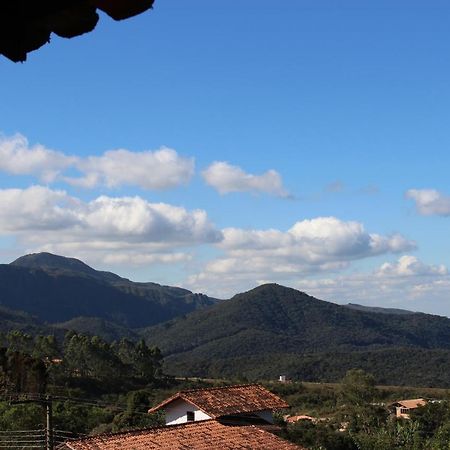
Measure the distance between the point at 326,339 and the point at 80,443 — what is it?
180 metres

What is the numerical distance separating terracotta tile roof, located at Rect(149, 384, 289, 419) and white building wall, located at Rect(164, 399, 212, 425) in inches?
10.7

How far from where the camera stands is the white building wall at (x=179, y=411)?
3191 cm

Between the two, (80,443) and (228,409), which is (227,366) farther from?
(80,443)

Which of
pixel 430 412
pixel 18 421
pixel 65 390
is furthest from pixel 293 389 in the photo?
pixel 18 421

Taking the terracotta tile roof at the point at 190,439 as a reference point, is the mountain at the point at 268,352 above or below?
above

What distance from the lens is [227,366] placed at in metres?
130

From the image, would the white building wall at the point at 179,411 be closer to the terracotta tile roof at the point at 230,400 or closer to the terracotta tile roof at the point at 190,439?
the terracotta tile roof at the point at 230,400

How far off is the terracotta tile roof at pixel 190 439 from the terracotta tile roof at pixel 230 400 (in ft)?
11.6

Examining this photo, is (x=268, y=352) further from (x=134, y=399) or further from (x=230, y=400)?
(x=230, y=400)

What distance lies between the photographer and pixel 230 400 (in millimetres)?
32500

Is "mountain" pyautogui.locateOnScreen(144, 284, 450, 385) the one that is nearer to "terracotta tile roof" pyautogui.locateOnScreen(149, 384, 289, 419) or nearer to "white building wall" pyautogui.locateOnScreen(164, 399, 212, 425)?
"terracotta tile roof" pyautogui.locateOnScreen(149, 384, 289, 419)

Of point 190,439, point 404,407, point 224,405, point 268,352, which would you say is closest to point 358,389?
point 404,407

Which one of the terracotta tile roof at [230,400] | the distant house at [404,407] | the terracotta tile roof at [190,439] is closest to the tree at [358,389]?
the distant house at [404,407]

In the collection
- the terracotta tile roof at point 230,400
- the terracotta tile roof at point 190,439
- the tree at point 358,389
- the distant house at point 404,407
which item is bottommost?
the distant house at point 404,407
